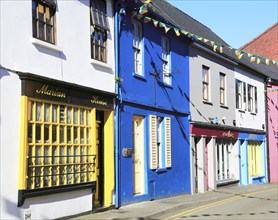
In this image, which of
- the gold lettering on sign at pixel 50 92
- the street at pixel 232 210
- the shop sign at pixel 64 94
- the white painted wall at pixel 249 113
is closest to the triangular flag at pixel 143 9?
the shop sign at pixel 64 94

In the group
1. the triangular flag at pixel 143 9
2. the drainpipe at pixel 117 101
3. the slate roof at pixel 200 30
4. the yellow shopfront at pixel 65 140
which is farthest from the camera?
the slate roof at pixel 200 30

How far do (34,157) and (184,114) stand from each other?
916cm

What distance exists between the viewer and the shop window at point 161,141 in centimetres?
1518

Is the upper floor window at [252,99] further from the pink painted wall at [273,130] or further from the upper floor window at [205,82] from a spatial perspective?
the upper floor window at [205,82]

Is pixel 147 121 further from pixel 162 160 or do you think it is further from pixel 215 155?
pixel 215 155

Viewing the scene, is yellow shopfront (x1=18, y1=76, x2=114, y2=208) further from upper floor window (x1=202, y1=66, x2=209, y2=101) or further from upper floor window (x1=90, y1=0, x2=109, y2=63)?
upper floor window (x1=202, y1=66, x2=209, y2=101)

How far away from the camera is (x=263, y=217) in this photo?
1173 cm

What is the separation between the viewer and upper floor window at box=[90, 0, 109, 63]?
12.1m

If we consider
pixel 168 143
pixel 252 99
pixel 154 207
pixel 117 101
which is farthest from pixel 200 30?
pixel 154 207

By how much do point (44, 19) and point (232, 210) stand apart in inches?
296

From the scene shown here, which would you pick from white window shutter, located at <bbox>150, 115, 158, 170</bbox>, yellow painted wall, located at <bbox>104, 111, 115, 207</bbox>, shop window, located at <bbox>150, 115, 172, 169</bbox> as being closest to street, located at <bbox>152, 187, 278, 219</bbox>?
yellow painted wall, located at <bbox>104, 111, 115, 207</bbox>

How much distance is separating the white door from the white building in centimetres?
182

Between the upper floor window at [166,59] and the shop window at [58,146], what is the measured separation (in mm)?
5509

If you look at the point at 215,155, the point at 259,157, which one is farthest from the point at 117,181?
the point at 259,157
